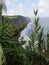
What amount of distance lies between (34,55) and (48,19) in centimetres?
268

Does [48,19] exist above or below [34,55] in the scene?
above

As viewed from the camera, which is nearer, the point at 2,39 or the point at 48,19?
the point at 2,39

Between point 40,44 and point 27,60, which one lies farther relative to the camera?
point 40,44

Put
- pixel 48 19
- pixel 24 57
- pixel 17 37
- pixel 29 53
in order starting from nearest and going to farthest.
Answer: pixel 24 57, pixel 29 53, pixel 17 37, pixel 48 19

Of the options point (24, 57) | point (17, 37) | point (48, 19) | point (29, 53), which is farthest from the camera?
point (48, 19)

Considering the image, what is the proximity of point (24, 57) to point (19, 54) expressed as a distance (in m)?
0.12

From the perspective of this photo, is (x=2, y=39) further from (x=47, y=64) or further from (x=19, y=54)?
(x=47, y=64)

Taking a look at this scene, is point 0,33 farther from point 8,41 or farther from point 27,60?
point 27,60

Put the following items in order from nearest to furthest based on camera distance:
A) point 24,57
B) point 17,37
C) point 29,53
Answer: point 24,57
point 29,53
point 17,37

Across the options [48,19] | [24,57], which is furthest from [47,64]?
[48,19]

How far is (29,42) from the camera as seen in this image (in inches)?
190

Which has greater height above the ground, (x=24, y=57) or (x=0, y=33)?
(x=0, y=33)

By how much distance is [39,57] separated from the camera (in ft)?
15.2

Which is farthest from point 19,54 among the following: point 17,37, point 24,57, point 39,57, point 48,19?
point 48,19
